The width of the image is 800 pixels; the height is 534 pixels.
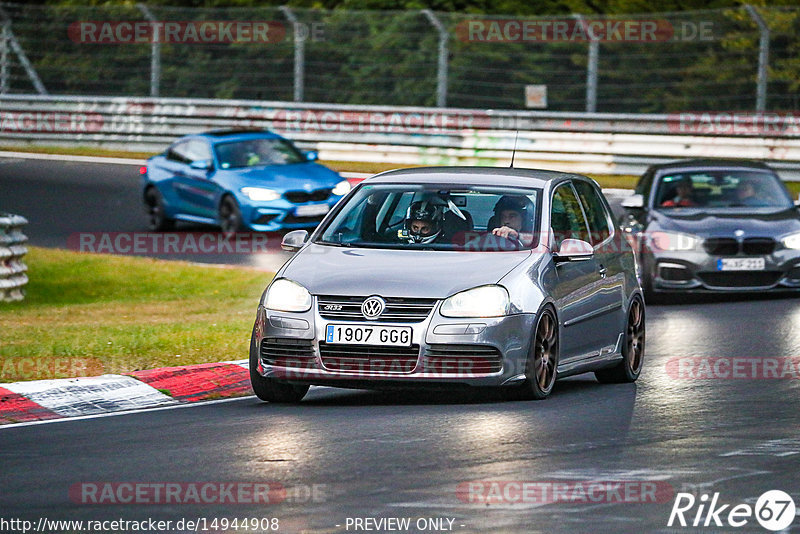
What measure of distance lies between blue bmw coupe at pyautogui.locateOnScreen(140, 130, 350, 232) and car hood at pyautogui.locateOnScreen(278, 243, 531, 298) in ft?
38.4

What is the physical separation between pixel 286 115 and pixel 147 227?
857 cm

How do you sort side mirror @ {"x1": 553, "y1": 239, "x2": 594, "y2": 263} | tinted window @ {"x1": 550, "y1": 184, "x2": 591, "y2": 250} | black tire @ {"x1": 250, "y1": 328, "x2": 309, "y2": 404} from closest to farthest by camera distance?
black tire @ {"x1": 250, "y1": 328, "x2": 309, "y2": 404} → side mirror @ {"x1": 553, "y1": 239, "x2": 594, "y2": 263} → tinted window @ {"x1": 550, "y1": 184, "x2": 591, "y2": 250}

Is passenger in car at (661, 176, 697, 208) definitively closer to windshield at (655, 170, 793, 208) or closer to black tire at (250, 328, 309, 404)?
windshield at (655, 170, 793, 208)

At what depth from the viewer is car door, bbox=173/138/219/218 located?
912 inches

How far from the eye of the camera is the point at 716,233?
16734 mm

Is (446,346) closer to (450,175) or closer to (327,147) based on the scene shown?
(450,175)

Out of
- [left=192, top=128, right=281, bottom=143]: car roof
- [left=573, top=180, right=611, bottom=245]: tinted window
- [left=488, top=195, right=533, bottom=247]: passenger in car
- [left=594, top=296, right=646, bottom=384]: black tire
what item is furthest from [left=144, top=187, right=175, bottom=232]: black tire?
[left=488, top=195, right=533, bottom=247]: passenger in car

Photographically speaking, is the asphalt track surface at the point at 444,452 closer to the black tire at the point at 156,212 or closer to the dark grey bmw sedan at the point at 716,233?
the dark grey bmw sedan at the point at 716,233

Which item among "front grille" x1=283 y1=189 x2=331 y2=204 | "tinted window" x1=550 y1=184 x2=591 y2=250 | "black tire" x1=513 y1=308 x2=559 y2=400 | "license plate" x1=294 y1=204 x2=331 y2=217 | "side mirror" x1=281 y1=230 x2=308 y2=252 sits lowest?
"license plate" x1=294 y1=204 x2=331 y2=217

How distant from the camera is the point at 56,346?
500 inches

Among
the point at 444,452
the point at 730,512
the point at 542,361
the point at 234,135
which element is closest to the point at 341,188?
the point at 234,135

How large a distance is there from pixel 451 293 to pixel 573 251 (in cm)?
112

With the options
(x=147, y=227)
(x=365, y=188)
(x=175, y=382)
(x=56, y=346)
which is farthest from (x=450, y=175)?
(x=147, y=227)

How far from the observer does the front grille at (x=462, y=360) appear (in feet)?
32.2
